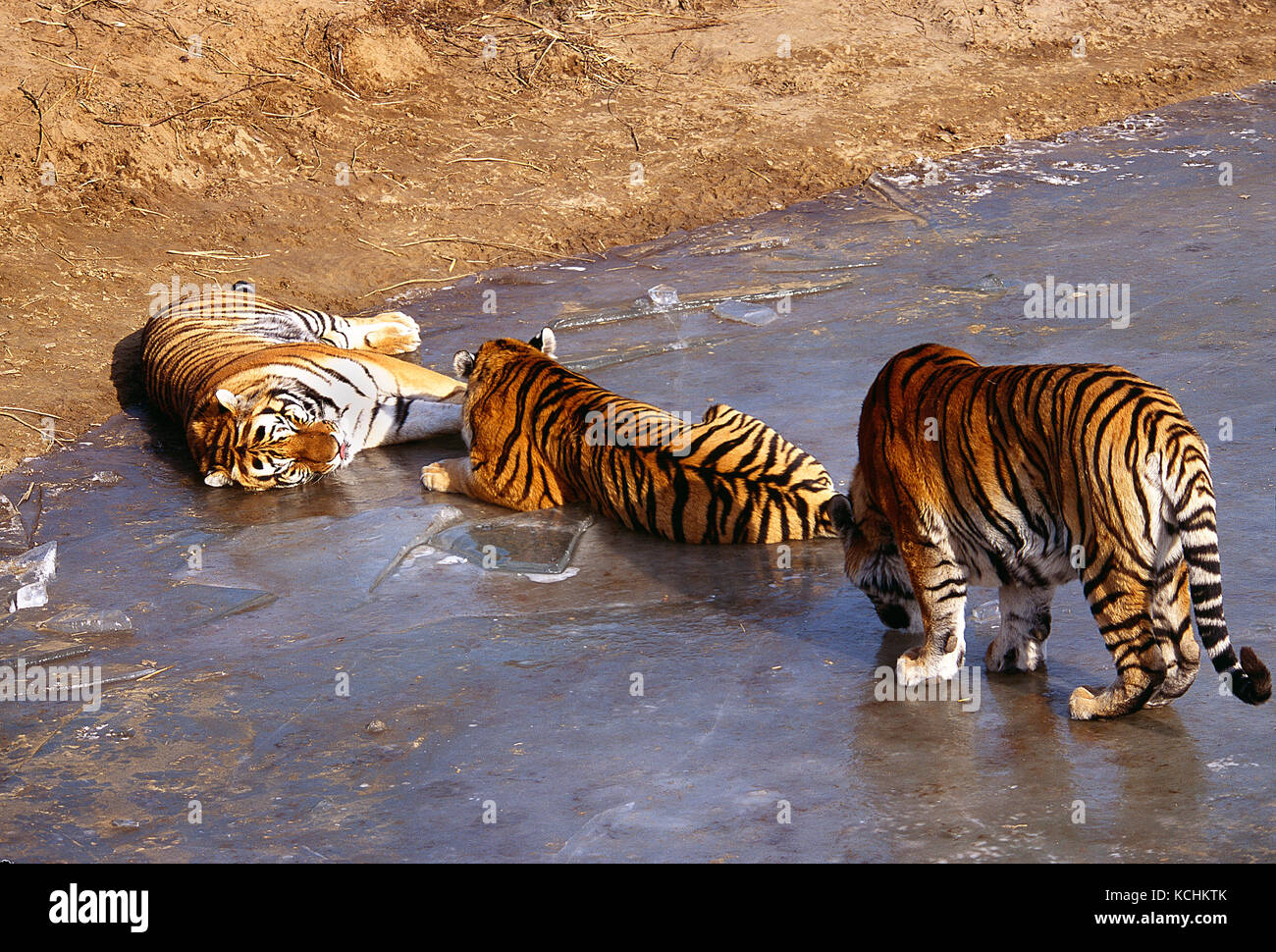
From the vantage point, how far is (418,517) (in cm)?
602

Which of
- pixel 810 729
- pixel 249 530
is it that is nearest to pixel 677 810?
pixel 810 729

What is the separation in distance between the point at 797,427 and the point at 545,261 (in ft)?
12.0

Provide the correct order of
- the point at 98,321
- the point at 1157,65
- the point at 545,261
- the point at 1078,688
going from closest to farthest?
the point at 1078,688 < the point at 98,321 < the point at 545,261 < the point at 1157,65

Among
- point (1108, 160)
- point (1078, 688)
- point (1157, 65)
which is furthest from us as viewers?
point (1157, 65)

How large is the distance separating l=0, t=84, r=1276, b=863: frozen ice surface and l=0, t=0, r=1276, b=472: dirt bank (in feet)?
5.17

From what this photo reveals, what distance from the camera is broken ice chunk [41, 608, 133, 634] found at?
5188 millimetres

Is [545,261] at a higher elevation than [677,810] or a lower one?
higher

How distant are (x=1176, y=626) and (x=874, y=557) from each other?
1.02 metres

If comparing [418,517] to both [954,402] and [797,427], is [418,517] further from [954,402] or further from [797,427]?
[954,402]

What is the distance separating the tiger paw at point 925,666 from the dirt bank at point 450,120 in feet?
16.9

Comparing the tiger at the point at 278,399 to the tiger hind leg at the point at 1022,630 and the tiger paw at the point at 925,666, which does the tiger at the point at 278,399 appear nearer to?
the tiger paw at the point at 925,666

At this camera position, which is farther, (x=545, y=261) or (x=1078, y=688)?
(x=545, y=261)

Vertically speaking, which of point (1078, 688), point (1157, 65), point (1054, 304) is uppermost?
point (1157, 65)

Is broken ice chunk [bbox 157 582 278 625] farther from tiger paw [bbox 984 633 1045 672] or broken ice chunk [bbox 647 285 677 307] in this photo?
broken ice chunk [bbox 647 285 677 307]
